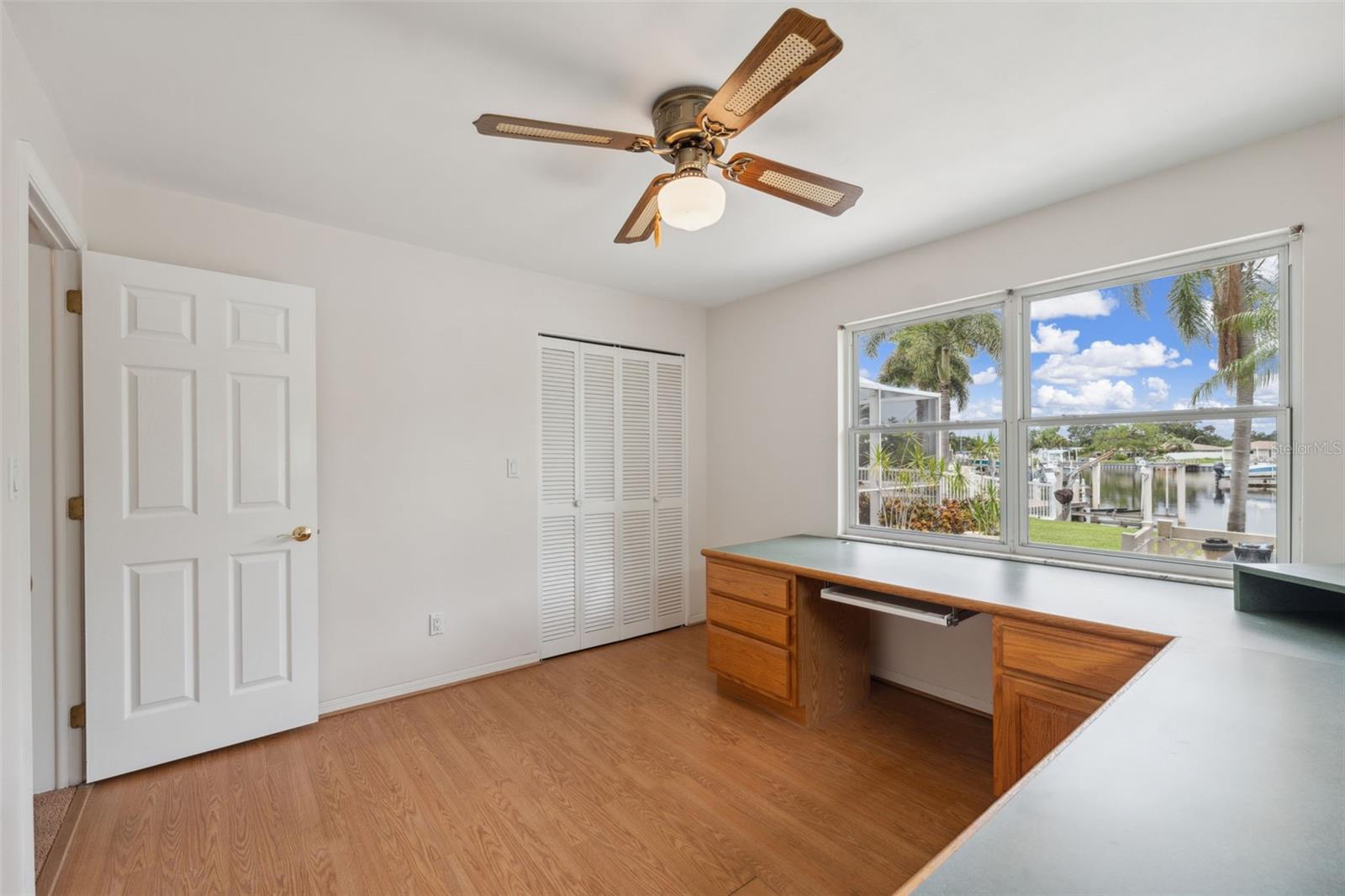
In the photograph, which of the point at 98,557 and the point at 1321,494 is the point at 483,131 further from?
the point at 1321,494

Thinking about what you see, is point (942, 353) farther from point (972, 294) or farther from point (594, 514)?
point (594, 514)

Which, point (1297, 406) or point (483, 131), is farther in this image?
point (1297, 406)

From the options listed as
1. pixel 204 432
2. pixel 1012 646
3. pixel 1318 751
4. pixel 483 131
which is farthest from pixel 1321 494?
pixel 204 432

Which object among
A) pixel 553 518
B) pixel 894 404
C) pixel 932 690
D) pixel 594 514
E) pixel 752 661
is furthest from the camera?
pixel 594 514

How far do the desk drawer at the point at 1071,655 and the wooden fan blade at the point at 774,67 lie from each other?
5.73 ft

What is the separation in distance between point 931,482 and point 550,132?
103 inches

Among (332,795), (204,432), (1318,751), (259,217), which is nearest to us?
(1318,751)

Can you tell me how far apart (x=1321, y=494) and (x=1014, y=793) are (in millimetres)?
2083

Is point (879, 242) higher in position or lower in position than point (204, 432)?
higher

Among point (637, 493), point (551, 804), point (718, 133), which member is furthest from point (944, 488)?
point (551, 804)

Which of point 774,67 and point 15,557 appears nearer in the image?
point 774,67

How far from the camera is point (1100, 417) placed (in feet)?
8.23

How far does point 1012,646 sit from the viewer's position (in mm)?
1884

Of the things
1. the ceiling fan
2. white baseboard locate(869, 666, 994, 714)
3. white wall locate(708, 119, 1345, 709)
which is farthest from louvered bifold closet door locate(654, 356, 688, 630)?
the ceiling fan
